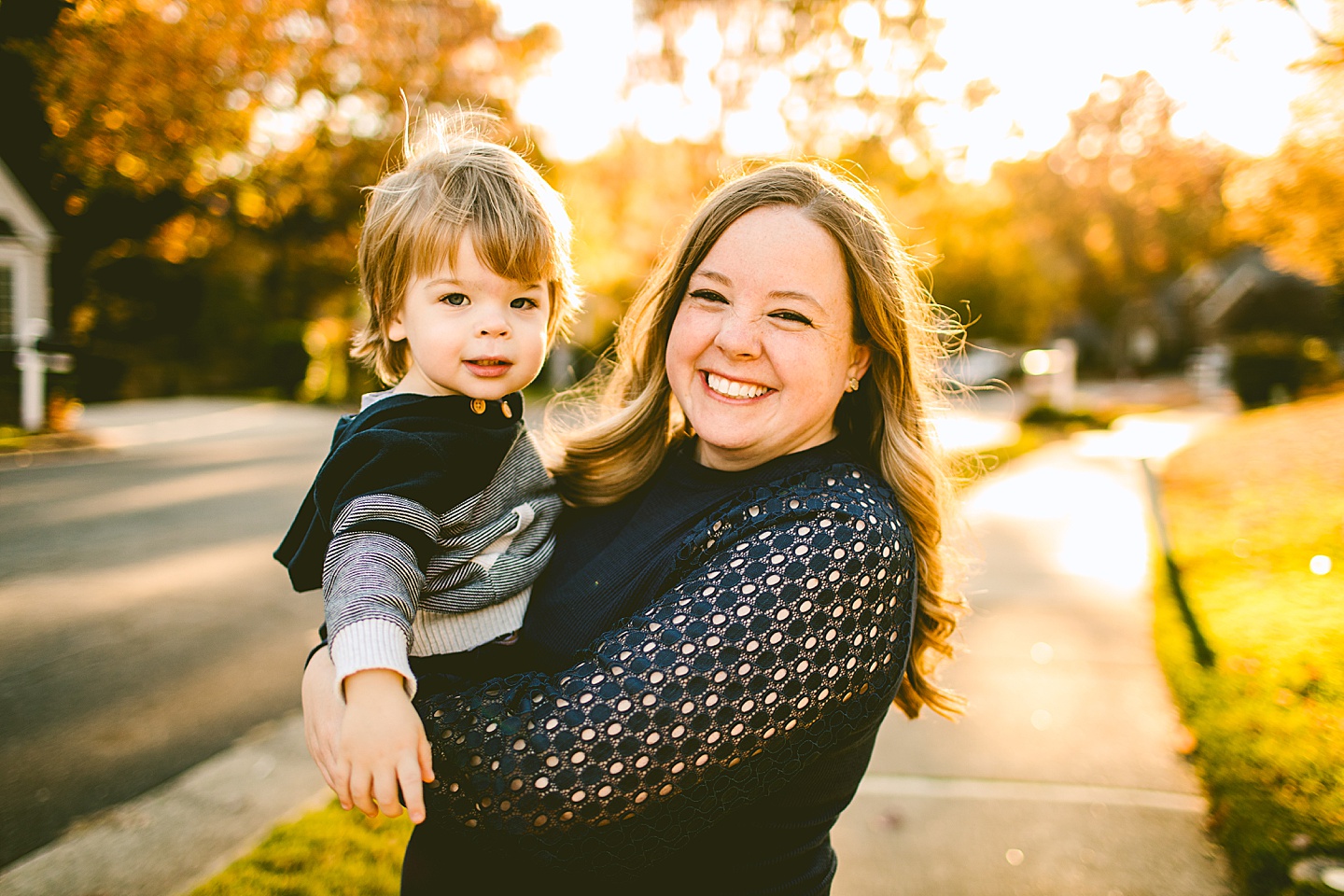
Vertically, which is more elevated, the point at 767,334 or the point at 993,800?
the point at 767,334

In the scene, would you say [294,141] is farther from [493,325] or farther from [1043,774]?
[1043,774]

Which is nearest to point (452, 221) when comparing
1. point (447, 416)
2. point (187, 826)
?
point (447, 416)

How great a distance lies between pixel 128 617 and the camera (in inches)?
98.1

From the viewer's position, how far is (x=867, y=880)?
10.0ft

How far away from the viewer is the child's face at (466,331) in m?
1.66

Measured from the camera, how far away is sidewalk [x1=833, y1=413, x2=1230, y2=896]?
3.07 m

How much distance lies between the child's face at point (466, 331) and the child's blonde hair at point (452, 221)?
0.07ft

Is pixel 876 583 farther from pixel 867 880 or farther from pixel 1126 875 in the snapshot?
pixel 1126 875

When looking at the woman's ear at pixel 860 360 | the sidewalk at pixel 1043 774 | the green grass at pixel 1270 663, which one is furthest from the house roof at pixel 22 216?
the green grass at pixel 1270 663

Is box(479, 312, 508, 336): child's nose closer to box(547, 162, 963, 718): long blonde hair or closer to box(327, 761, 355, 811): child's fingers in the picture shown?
box(547, 162, 963, 718): long blonde hair

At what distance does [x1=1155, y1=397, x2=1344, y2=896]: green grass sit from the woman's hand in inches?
110

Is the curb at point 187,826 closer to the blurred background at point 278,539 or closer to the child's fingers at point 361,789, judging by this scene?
the blurred background at point 278,539

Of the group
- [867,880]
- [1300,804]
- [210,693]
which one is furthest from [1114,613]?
[210,693]

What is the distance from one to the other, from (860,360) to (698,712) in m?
0.84
